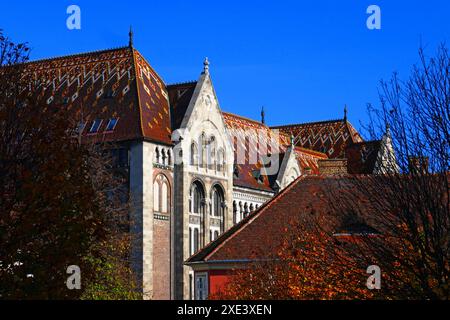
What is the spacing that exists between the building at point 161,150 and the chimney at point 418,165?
119ft

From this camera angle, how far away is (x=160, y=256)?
66188 mm

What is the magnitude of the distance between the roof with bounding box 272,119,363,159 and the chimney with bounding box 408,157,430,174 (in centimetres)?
7128

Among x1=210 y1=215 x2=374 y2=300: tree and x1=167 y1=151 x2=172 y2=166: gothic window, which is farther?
x1=167 y1=151 x2=172 y2=166: gothic window

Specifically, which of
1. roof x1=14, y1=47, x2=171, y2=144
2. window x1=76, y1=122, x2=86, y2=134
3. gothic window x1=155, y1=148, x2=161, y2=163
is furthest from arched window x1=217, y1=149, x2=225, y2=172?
window x1=76, y1=122, x2=86, y2=134

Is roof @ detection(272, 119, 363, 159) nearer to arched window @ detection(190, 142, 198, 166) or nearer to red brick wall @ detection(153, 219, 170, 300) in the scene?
arched window @ detection(190, 142, 198, 166)

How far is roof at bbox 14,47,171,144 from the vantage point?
66.2 metres

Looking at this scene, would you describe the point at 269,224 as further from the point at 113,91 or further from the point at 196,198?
the point at 113,91

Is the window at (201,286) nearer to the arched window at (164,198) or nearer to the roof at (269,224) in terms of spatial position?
the roof at (269,224)

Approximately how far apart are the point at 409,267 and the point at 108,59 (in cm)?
4888

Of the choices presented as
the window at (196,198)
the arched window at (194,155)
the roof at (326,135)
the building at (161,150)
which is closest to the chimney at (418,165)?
the building at (161,150)

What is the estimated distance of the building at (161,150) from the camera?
65.1 meters

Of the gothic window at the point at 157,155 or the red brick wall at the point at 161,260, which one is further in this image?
the gothic window at the point at 157,155

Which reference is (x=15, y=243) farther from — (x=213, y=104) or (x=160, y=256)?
(x=213, y=104)
